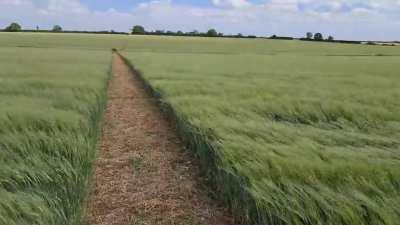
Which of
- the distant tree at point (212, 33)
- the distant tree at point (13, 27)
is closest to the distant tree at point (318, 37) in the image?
the distant tree at point (212, 33)

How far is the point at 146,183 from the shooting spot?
5.27m

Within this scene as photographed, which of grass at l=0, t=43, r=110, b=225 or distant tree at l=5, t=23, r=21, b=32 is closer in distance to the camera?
grass at l=0, t=43, r=110, b=225

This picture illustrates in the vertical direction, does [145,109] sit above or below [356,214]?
below

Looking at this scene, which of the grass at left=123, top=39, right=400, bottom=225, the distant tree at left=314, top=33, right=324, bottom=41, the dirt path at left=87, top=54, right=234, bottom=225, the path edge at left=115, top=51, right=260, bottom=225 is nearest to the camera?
the grass at left=123, top=39, right=400, bottom=225

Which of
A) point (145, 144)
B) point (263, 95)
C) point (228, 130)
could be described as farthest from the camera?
point (263, 95)

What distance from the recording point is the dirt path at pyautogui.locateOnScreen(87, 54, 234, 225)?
427cm

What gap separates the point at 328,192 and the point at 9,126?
188 inches

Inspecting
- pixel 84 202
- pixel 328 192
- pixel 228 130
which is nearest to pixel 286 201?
pixel 328 192

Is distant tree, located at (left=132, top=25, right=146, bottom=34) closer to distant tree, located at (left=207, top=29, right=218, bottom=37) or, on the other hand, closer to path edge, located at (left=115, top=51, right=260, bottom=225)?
distant tree, located at (left=207, top=29, right=218, bottom=37)

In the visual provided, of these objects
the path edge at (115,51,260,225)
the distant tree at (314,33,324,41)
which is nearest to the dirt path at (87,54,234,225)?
the path edge at (115,51,260,225)

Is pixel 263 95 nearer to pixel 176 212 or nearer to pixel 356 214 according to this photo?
pixel 176 212

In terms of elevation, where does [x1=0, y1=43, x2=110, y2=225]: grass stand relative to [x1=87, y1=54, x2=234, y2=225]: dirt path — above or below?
above

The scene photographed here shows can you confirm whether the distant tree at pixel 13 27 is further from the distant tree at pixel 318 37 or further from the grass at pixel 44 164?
the grass at pixel 44 164

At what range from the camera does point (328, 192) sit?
3.77m
